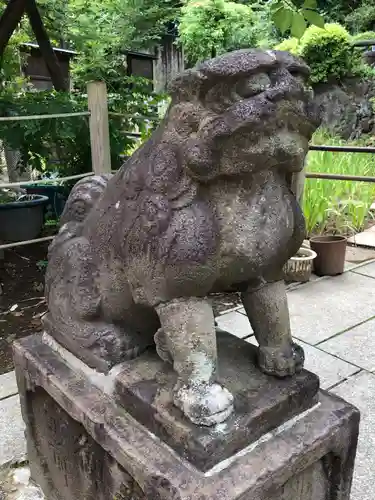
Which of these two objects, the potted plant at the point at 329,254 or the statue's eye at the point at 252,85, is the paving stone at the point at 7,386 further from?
the potted plant at the point at 329,254

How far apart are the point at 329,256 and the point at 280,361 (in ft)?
8.13

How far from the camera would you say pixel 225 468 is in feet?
3.30

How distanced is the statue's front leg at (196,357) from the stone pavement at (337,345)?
0.88 meters

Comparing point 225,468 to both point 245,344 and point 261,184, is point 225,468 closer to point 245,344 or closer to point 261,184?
point 245,344

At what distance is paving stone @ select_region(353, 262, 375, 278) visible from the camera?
3.56 metres

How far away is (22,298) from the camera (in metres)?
3.33

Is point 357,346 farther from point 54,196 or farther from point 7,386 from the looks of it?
point 54,196

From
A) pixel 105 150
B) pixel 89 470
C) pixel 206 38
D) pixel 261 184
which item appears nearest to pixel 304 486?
pixel 89 470

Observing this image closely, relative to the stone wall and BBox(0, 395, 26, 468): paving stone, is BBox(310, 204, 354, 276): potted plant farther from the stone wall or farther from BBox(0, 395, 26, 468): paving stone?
the stone wall

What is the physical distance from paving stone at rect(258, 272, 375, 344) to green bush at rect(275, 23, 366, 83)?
604 cm

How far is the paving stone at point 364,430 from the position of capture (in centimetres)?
162

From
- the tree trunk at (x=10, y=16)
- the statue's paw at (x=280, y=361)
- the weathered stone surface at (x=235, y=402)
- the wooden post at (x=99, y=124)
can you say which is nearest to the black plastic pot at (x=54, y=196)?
the wooden post at (x=99, y=124)

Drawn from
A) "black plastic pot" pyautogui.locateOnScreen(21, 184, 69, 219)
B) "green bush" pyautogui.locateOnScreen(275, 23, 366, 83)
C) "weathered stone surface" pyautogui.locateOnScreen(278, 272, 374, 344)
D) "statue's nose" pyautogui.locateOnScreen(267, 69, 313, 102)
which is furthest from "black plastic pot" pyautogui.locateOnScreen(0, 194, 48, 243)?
"green bush" pyautogui.locateOnScreen(275, 23, 366, 83)

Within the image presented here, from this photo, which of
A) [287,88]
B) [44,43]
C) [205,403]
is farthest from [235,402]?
[44,43]
